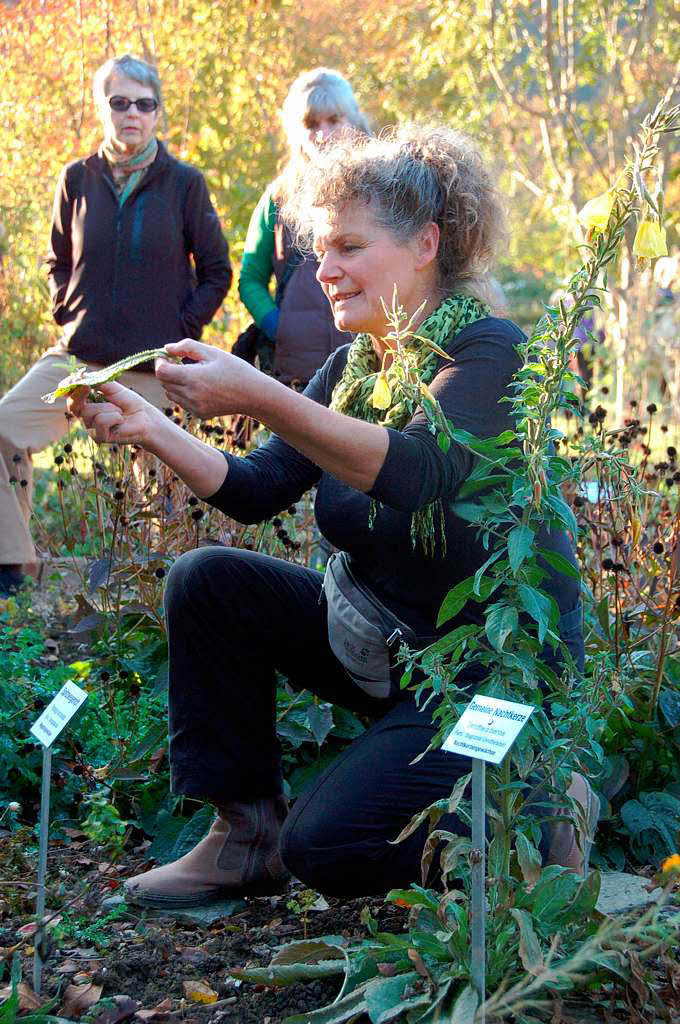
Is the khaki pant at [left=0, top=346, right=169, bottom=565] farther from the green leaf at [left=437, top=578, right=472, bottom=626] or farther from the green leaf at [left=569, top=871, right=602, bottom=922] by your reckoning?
the green leaf at [left=569, top=871, right=602, bottom=922]

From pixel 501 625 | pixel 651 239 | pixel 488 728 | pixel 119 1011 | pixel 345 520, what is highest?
pixel 651 239

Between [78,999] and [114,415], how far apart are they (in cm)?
104

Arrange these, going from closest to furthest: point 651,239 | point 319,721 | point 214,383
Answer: point 651,239 → point 214,383 → point 319,721

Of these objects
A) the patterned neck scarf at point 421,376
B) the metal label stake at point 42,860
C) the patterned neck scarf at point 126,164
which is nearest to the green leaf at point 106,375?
the patterned neck scarf at point 421,376

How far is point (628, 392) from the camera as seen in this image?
9328mm

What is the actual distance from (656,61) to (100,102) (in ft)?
22.7

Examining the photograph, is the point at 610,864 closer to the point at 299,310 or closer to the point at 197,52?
the point at 299,310

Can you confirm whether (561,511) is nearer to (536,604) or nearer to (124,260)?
(536,604)

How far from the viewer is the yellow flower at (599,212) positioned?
180 cm

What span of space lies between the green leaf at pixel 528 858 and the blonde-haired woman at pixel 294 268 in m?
2.58

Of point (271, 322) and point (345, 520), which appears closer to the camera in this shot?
point (345, 520)

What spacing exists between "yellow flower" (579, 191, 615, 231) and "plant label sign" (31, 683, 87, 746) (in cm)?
104

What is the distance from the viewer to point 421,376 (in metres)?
2.40

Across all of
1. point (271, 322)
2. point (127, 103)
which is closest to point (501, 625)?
point (271, 322)
